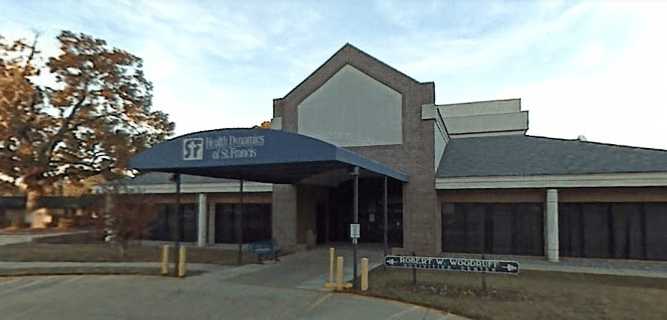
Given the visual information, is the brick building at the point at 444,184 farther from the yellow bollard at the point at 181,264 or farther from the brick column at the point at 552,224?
the yellow bollard at the point at 181,264

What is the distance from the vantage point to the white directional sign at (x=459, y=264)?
11.3 m

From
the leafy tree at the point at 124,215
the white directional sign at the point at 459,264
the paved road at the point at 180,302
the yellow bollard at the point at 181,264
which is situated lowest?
the paved road at the point at 180,302

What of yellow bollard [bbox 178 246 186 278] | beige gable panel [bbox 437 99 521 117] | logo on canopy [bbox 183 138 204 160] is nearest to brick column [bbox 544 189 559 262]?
logo on canopy [bbox 183 138 204 160]

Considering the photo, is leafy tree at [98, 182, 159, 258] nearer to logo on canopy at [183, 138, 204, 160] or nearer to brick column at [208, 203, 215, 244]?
brick column at [208, 203, 215, 244]

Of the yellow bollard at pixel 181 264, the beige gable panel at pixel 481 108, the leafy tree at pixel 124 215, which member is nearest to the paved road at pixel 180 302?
the yellow bollard at pixel 181 264

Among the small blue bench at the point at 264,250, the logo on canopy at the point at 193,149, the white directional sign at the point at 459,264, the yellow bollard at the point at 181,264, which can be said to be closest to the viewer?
the white directional sign at the point at 459,264

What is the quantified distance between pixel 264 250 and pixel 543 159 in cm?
1231

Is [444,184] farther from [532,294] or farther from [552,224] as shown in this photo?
[532,294]

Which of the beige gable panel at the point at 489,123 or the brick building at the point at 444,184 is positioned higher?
the beige gable panel at the point at 489,123

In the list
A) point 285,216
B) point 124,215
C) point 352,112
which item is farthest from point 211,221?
point 352,112

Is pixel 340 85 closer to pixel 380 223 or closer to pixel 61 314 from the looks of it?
pixel 380 223

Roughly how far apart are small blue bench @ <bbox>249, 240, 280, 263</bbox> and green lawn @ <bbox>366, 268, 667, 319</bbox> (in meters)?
4.12

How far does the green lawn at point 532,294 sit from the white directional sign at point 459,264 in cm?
58

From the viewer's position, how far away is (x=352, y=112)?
67.7 ft
